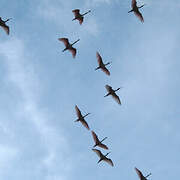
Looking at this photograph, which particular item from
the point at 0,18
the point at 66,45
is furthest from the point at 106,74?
the point at 0,18

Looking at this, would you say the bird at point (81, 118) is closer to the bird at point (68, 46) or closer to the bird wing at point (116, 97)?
the bird wing at point (116, 97)

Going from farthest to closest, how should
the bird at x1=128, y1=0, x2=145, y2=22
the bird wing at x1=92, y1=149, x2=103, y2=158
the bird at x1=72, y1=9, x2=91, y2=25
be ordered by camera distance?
1. the bird wing at x1=92, y1=149, x2=103, y2=158
2. the bird at x1=72, y1=9, x2=91, y2=25
3. the bird at x1=128, y1=0, x2=145, y2=22

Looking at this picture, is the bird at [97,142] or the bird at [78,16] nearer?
the bird at [78,16]

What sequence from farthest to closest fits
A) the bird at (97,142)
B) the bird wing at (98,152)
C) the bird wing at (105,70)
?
the bird wing at (105,70), the bird at (97,142), the bird wing at (98,152)

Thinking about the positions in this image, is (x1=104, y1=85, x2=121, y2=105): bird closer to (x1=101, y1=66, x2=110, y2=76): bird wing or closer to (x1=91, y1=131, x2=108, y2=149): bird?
(x1=101, y1=66, x2=110, y2=76): bird wing

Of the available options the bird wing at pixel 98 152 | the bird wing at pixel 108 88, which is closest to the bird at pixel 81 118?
the bird wing at pixel 98 152

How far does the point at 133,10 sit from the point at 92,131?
21.3m

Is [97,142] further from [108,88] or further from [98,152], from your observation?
[108,88]

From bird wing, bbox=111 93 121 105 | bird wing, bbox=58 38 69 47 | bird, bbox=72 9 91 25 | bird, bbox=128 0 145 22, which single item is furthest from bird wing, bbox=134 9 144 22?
bird wing, bbox=111 93 121 105

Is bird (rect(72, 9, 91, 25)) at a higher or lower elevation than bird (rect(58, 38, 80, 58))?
higher

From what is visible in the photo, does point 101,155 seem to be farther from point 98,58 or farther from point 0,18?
point 0,18

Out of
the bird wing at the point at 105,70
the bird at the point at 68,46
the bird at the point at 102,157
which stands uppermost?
the bird at the point at 68,46

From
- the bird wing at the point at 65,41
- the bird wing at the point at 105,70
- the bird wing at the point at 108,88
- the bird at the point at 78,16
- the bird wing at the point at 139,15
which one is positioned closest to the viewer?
the bird at the point at 78,16

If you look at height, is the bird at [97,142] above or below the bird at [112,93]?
below
